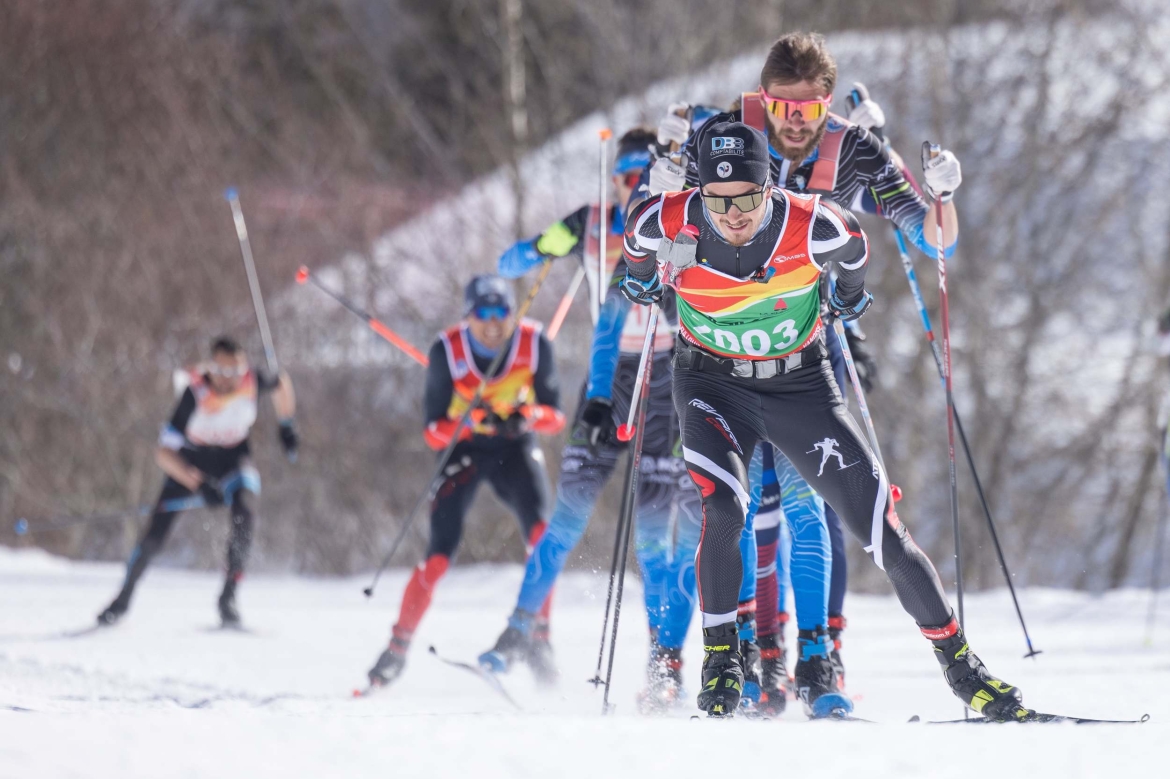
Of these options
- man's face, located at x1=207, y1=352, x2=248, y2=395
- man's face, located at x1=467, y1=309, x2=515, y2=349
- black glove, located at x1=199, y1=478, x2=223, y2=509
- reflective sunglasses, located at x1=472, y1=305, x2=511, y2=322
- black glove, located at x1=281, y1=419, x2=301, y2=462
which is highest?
reflective sunglasses, located at x1=472, y1=305, x2=511, y2=322

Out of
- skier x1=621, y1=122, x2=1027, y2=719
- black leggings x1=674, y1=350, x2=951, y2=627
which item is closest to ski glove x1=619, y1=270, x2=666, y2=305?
skier x1=621, y1=122, x2=1027, y2=719

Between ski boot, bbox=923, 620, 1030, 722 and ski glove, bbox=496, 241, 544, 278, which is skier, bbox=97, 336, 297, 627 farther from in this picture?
ski boot, bbox=923, 620, 1030, 722

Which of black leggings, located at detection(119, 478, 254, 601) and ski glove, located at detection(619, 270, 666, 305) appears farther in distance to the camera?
black leggings, located at detection(119, 478, 254, 601)

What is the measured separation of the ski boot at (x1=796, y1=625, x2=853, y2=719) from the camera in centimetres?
394

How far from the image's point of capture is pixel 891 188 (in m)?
4.29

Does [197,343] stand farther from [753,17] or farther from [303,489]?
[753,17]

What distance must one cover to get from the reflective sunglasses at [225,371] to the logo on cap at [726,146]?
17.6 feet

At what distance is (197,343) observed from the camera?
53.5ft

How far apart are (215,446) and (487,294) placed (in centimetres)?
307

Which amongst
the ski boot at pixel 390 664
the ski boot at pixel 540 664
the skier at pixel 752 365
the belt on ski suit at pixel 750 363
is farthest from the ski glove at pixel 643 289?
the ski boot at pixel 390 664

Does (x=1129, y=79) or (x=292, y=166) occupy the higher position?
(x=1129, y=79)

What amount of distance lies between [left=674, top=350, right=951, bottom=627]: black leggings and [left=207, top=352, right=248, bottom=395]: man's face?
5081mm

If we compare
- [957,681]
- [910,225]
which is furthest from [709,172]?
[957,681]

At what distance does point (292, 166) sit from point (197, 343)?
312 cm
